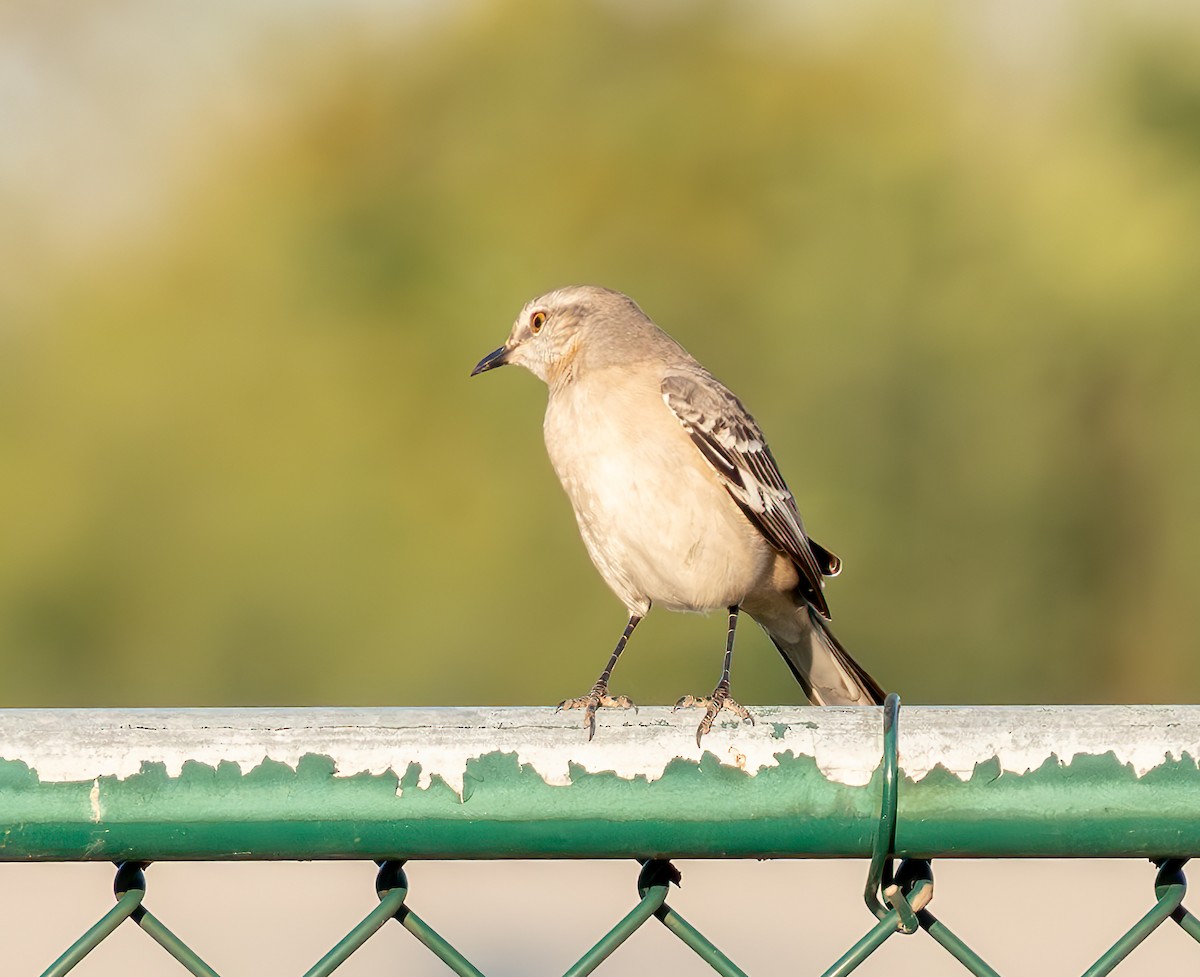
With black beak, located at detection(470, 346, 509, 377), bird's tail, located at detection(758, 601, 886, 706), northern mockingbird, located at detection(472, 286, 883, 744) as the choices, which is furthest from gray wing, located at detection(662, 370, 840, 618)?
black beak, located at detection(470, 346, 509, 377)

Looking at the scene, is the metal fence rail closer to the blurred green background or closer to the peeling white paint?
the peeling white paint

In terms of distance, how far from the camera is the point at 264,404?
17.9 meters

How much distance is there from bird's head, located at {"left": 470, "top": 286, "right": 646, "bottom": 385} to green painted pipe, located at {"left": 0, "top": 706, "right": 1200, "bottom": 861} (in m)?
3.56

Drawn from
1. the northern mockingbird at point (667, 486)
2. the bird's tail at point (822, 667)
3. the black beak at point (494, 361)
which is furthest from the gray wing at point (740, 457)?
the black beak at point (494, 361)

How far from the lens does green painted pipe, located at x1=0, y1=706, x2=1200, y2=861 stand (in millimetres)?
1974

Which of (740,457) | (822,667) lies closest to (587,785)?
(740,457)

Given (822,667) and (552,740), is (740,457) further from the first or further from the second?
(552,740)

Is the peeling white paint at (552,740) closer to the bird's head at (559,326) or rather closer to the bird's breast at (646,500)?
the bird's breast at (646,500)

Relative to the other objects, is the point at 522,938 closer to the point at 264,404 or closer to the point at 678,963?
the point at 678,963

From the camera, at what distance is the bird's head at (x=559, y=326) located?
18.4ft

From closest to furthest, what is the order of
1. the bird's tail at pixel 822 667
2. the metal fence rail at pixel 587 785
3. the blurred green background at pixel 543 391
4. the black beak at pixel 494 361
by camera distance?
1. the metal fence rail at pixel 587 785
2. the bird's tail at pixel 822 667
3. the black beak at pixel 494 361
4. the blurred green background at pixel 543 391

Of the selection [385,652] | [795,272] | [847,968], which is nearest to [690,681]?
[385,652]

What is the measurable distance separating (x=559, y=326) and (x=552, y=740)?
3.83 metres

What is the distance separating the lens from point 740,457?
17.7 feet
